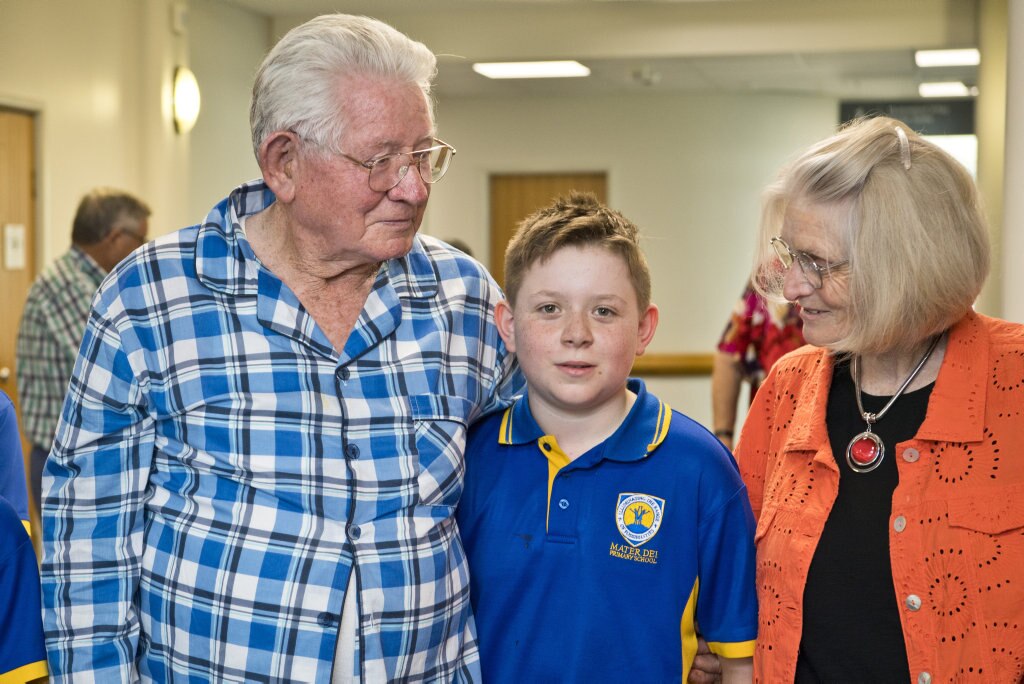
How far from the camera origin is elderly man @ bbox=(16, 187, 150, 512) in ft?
13.4

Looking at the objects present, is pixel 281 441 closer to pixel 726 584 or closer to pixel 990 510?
pixel 726 584

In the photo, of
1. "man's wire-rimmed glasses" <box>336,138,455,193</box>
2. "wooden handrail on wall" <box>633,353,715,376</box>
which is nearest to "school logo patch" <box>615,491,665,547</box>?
"man's wire-rimmed glasses" <box>336,138,455,193</box>

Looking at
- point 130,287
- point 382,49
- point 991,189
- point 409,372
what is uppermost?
point 991,189

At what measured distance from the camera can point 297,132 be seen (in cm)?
159

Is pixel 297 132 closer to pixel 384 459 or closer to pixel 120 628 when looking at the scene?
pixel 384 459

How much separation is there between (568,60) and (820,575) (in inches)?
264

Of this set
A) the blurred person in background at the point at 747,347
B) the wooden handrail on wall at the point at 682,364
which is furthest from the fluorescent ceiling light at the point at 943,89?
the blurred person in background at the point at 747,347

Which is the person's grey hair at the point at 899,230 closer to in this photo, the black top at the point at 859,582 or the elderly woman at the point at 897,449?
the elderly woman at the point at 897,449

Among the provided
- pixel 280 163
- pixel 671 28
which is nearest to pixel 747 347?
pixel 280 163

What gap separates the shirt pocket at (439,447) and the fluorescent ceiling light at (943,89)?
336 inches

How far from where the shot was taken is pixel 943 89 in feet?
31.3

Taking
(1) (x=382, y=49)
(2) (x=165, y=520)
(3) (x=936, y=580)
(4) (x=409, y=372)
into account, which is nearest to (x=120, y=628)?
(2) (x=165, y=520)

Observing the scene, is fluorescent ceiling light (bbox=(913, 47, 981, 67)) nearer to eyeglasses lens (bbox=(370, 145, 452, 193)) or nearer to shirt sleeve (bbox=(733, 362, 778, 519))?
shirt sleeve (bbox=(733, 362, 778, 519))

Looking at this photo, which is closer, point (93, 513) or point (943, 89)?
point (93, 513)
